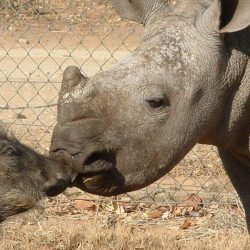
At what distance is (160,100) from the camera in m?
4.75

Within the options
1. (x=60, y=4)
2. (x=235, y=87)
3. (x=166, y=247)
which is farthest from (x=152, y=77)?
(x=60, y=4)

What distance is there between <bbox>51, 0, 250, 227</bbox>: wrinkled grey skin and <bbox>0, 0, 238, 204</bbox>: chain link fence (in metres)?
0.68

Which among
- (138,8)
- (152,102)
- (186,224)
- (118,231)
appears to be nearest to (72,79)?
(152,102)

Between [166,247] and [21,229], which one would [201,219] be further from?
[21,229]

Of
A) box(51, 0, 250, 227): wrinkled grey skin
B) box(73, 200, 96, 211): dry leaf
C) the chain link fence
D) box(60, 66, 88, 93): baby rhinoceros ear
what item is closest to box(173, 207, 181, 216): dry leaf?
the chain link fence

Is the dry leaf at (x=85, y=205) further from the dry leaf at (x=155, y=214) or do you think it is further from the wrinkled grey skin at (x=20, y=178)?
the wrinkled grey skin at (x=20, y=178)

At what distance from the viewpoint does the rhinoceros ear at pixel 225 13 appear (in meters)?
4.72

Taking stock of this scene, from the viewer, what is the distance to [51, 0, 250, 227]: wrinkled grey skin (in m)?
4.62

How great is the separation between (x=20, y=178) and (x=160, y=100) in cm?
91

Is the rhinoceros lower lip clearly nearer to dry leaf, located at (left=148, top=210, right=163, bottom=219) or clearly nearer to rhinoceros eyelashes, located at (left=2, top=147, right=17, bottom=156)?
rhinoceros eyelashes, located at (left=2, top=147, right=17, bottom=156)

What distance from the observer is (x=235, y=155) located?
5.60 m

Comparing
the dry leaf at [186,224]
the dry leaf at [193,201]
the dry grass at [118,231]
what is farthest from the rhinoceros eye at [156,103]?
the dry leaf at [193,201]

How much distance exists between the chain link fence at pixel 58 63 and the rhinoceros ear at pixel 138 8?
0.95m

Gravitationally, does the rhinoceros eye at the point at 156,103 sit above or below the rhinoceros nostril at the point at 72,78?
below
